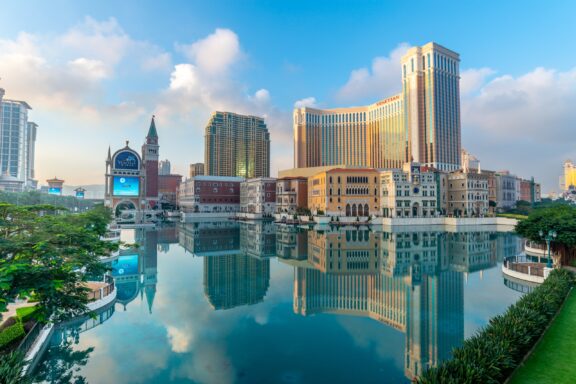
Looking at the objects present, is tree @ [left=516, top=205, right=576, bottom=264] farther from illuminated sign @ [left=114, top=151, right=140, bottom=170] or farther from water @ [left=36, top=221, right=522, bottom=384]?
illuminated sign @ [left=114, top=151, right=140, bottom=170]

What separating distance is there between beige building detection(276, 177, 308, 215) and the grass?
8162 centimetres

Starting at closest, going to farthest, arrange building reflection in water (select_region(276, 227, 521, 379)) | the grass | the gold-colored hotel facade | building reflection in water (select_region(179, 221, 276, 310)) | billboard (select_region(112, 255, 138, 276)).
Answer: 1. the grass
2. building reflection in water (select_region(276, 227, 521, 379))
3. building reflection in water (select_region(179, 221, 276, 310))
4. billboard (select_region(112, 255, 138, 276))
5. the gold-colored hotel facade

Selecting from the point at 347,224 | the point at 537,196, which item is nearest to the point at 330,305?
the point at 347,224

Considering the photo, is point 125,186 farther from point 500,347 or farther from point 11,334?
point 500,347

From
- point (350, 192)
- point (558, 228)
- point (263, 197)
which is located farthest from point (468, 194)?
point (558, 228)

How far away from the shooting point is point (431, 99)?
136m

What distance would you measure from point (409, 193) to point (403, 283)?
61739mm

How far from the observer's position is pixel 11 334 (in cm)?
1212

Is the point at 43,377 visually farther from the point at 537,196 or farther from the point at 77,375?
the point at 537,196

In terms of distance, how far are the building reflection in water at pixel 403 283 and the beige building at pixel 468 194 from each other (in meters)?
43.0

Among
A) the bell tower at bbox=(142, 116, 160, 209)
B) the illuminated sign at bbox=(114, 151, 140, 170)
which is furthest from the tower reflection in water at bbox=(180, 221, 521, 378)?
the bell tower at bbox=(142, 116, 160, 209)

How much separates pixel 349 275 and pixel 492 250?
2340 centimetres

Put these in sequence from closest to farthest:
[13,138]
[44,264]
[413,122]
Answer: [44,264] < [413,122] < [13,138]

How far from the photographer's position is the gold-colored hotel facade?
136750 mm
